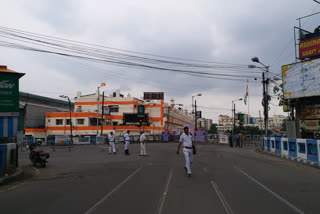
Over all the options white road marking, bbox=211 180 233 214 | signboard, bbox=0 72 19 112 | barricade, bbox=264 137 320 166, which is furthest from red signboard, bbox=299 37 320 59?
signboard, bbox=0 72 19 112

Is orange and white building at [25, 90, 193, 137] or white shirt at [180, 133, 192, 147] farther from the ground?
orange and white building at [25, 90, 193, 137]

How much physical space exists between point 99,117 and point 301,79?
156 feet

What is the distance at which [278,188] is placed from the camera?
7.20 m

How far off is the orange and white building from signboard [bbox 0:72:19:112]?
4045 cm

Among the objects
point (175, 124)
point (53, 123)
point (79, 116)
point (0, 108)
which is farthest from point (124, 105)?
point (0, 108)

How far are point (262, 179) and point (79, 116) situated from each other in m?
54.9

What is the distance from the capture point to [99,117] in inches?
2394

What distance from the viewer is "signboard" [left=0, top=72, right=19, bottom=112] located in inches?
354

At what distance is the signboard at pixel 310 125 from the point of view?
74.6ft

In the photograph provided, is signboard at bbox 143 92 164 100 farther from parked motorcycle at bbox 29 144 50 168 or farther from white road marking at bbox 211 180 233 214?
white road marking at bbox 211 180 233 214

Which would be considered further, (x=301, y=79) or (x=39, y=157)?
(x=301, y=79)

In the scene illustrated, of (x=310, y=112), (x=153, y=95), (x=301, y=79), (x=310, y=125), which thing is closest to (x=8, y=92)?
(x=301, y=79)

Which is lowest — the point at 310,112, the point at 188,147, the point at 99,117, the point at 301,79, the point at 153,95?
the point at 188,147

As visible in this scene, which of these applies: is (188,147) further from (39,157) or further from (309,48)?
(309,48)
